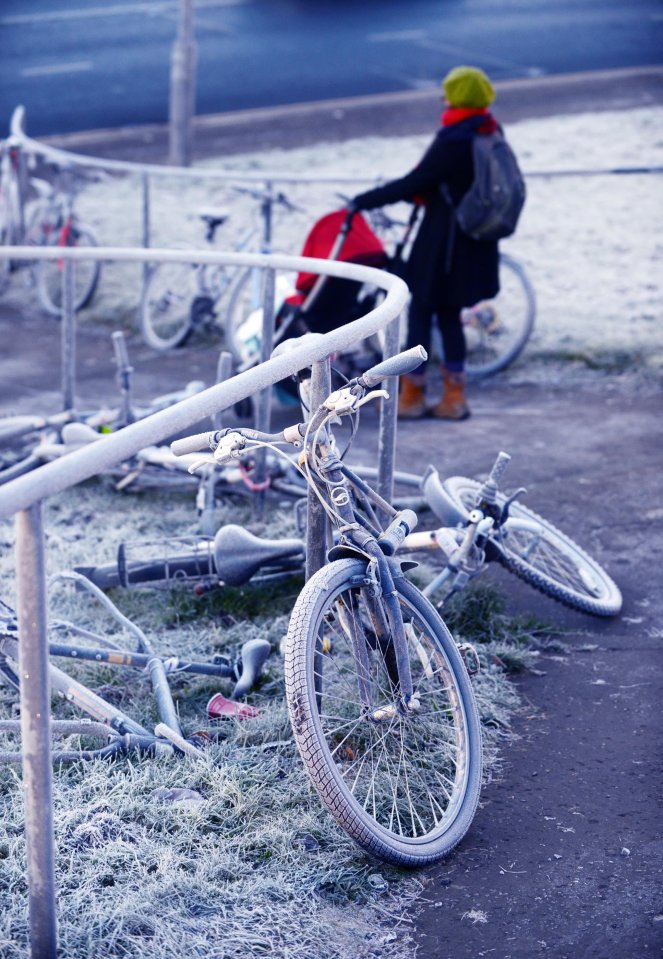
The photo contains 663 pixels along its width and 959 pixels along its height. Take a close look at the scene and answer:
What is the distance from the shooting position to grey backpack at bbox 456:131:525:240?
6.45m

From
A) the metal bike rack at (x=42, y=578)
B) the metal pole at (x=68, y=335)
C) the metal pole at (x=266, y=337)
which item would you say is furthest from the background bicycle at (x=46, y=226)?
the metal bike rack at (x=42, y=578)

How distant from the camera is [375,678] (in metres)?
3.47

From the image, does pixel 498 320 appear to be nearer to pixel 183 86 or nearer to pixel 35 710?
pixel 183 86

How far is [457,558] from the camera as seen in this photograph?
4.20 metres

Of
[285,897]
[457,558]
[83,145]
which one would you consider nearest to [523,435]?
[457,558]

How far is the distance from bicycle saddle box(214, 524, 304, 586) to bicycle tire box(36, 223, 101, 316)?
528cm

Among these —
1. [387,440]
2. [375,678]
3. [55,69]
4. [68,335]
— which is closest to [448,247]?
[68,335]

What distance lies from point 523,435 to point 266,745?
338cm

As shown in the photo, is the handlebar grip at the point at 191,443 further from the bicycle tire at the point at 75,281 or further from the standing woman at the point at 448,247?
the bicycle tire at the point at 75,281

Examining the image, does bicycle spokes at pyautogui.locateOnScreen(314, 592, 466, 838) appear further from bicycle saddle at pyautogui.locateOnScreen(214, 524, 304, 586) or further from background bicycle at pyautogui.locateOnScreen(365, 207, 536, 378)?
background bicycle at pyautogui.locateOnScreen(365, 207, 536, 378)

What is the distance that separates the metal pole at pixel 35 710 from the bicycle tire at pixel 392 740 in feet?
2.27

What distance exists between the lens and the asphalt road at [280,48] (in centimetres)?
1652

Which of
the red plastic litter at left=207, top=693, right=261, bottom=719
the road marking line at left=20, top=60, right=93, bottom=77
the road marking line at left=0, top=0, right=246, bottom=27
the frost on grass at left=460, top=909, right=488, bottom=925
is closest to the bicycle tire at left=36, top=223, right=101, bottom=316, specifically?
the red plastic litter at left=207, top=693, right=261, bottom=719

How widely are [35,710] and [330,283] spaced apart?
4653 mm
